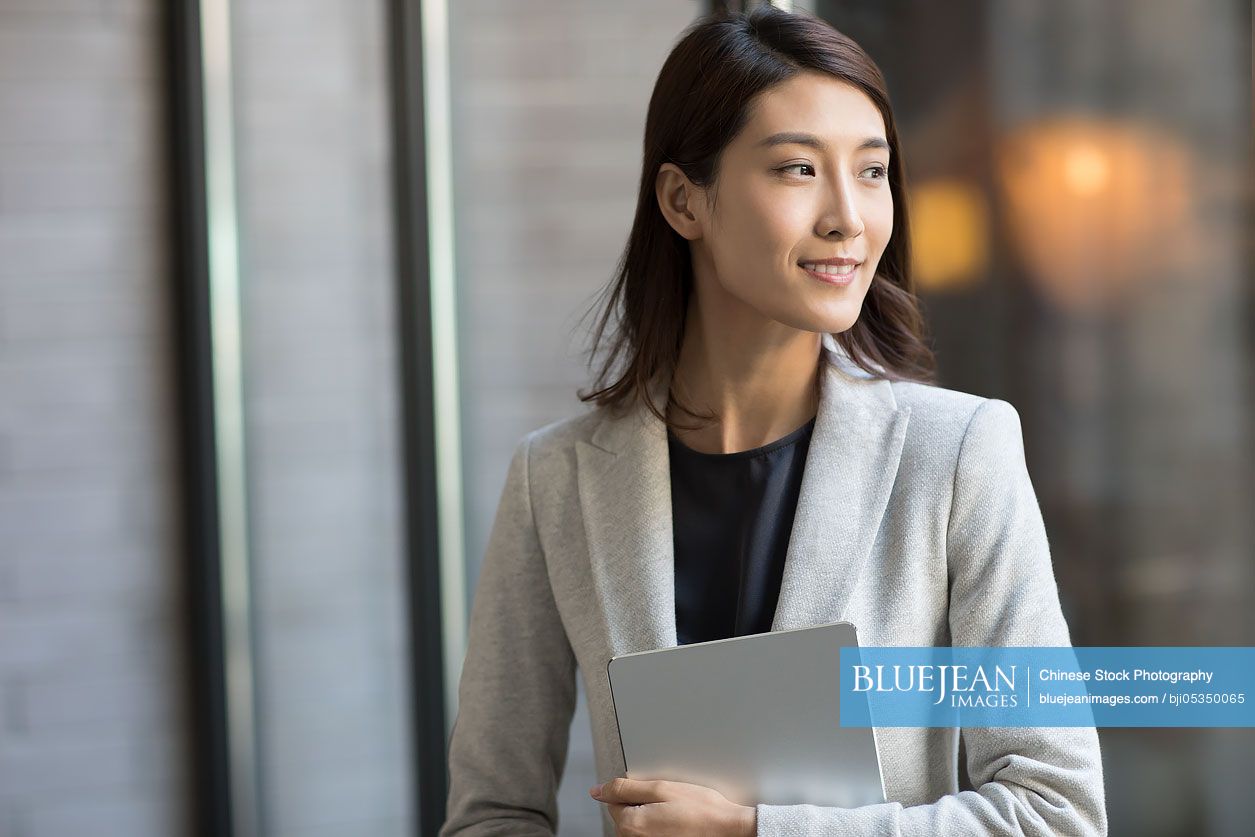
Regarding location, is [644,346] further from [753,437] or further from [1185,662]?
[1185,662]

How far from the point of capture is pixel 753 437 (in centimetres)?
125

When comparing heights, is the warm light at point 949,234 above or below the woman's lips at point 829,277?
above

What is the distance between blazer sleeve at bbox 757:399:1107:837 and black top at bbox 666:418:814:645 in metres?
0.17

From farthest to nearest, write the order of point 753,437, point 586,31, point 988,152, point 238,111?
point 238,111
point 586,31
point 988,152
point 753,437

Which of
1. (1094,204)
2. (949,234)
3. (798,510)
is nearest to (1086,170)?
(1094,204)

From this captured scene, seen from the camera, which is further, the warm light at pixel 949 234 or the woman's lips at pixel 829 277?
the warm light at pixel 949 234

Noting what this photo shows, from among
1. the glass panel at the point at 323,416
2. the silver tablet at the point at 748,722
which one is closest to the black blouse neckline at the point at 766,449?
the silver tablet at the point at 748,722

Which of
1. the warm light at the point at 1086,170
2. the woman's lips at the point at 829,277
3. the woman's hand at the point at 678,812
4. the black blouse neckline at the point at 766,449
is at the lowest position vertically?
the woman's hand at the point at 678,812

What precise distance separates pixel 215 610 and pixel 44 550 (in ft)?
1.31

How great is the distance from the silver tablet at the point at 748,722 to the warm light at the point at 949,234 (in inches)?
41.9

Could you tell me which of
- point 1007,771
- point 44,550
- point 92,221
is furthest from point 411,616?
point 1007,771

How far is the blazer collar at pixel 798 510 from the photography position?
3.69 ft

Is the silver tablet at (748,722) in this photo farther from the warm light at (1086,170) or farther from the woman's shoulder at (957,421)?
the warm light at (1086,170)

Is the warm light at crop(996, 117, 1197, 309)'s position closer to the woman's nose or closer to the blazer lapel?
the blazer lapel
